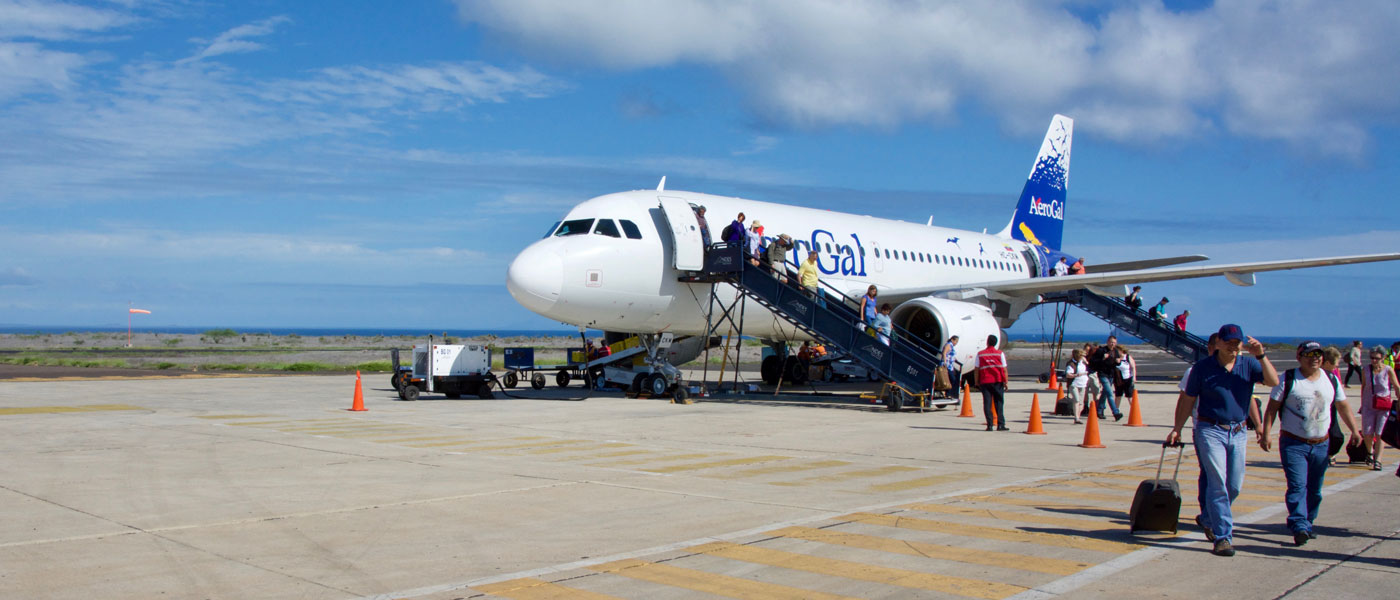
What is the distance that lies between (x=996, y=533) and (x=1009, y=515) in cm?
85

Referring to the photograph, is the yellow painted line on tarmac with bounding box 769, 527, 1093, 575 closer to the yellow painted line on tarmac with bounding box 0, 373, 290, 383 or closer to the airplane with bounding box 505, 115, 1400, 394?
the airplane with bounding box 505, 115, 1400, 394

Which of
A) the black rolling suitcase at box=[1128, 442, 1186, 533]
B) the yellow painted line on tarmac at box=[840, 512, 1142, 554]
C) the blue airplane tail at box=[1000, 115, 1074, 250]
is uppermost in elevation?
the blue airplane tail at box=[1000, 115, 1074, 250]

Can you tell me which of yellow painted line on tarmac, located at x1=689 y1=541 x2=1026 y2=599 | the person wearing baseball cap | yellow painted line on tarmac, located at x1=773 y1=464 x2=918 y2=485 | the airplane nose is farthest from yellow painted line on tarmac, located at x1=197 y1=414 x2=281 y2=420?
the person wearing baseball cap

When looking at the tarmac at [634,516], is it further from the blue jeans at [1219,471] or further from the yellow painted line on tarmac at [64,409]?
the yellow painted line on tarmac at [64,409]

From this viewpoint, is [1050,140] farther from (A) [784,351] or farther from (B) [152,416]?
(B) [152,416]

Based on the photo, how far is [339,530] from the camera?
7.87 meters

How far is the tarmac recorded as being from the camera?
6.27 metres

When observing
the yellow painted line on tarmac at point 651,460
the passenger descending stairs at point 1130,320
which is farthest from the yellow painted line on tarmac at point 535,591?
the passenger descending stairs at point 1130,320

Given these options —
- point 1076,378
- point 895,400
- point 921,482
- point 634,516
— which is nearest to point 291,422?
point 634,516

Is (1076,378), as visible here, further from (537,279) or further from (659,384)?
(537,279)

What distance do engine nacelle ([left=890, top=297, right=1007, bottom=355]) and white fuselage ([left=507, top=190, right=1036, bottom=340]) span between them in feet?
5.64

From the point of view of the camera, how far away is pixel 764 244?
74.5 feet

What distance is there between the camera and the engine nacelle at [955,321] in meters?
21.1

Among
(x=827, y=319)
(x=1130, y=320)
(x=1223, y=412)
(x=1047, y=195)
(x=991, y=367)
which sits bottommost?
(x=1223, y=412)
